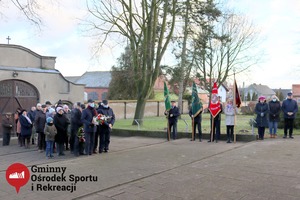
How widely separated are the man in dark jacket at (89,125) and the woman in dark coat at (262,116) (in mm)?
6689

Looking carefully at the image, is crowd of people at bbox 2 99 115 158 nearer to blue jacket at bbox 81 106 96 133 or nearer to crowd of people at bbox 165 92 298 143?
blue jacket at bbox 81 106 96 133

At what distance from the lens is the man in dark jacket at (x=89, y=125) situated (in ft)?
33.5

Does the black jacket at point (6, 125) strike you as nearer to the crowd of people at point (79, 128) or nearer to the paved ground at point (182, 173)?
the crowd of people at point (79, 128)

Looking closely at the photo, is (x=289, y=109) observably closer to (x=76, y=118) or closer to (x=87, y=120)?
(x=87, y=120)

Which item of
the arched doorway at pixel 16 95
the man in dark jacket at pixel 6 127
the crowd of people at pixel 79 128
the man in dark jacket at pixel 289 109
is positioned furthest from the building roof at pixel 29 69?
the man in dark jacket at pixel 289 109

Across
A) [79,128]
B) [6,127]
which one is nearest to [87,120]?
[79,128]

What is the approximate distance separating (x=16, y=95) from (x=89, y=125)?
9.70m

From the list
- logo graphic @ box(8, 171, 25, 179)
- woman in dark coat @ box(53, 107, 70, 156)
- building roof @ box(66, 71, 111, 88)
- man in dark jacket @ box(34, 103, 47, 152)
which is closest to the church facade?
man in dark jacket @ box(34, 103, 47, 152)

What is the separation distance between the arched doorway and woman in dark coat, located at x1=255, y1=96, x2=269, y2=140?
1304cm

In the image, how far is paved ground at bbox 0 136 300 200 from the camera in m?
5.93

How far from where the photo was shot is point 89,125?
1026 cm

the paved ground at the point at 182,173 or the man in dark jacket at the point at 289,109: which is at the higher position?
the man in dark jacket at the point at 289,109

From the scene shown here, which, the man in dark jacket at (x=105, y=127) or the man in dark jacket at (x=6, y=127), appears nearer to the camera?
the man in dark jacket at (x=105, y=127)

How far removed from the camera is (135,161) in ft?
29.8
